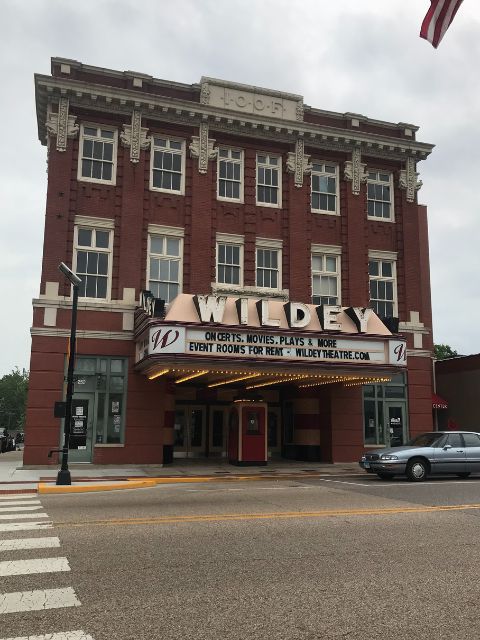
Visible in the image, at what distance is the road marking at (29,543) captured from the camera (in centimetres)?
793

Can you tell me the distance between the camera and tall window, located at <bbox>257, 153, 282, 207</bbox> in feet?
85.8

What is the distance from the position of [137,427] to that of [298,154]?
13696mm

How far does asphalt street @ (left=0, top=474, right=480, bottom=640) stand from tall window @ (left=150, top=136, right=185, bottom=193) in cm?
1549

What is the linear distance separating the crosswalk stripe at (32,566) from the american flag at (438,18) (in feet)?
30.0

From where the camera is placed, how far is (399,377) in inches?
1055

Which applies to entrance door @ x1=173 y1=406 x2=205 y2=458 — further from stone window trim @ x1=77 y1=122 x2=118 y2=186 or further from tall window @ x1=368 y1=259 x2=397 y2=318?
stone window trim @ x1=77 y1=122 x2=118 y2=186

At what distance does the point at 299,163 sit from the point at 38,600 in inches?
921

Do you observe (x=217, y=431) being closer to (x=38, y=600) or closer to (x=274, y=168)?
(x=274, y=168)

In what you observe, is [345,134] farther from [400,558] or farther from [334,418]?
[400,558]

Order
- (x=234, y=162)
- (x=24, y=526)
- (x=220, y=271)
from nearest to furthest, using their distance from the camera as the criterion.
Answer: (x=24, y=526)
(x=220, y=271)
(x=234, y=162)

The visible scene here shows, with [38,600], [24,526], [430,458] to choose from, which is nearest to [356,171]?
[430,458]

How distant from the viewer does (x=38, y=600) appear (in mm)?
5695

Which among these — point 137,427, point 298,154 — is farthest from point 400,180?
point 137,427

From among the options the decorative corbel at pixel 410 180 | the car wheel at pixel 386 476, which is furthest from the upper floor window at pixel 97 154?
the car wheel at pixel 386 476
